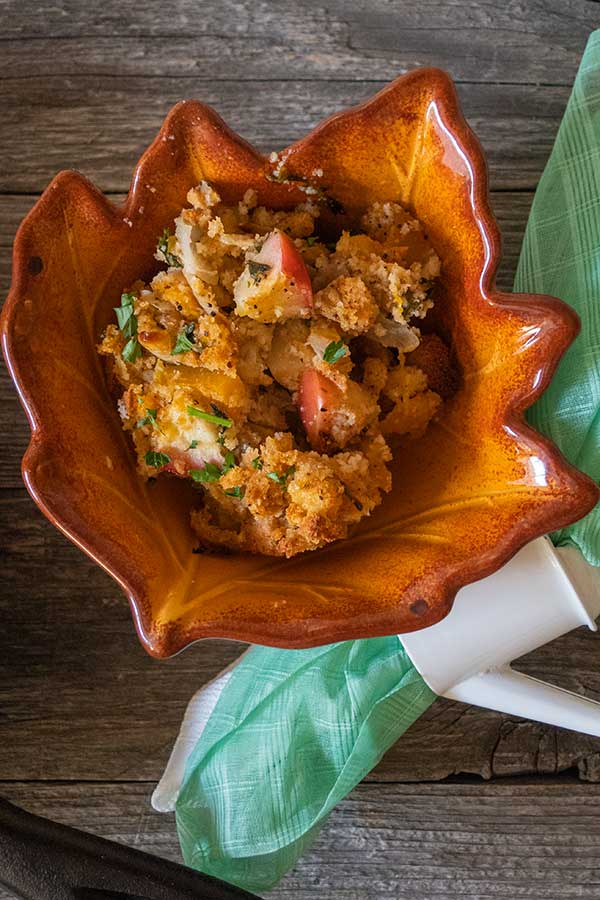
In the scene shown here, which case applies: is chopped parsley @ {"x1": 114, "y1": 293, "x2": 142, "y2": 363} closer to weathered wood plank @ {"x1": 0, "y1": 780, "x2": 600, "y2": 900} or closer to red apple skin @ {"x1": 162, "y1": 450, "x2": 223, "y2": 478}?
red apple skin @ {"x1": 162, "y1": 450, "x2": 223, "y2": 478}

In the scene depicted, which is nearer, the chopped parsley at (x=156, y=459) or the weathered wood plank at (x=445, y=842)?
the chopped parsley at (x=156, y=459)

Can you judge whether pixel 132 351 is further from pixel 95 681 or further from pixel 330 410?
pixel 95 681

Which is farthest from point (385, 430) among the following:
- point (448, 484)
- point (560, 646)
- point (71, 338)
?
point (560, 646)

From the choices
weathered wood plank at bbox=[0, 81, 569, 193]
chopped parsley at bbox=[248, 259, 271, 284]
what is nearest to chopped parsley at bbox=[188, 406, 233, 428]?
chopped parsley at bbox=[248, 259, 271, 284]

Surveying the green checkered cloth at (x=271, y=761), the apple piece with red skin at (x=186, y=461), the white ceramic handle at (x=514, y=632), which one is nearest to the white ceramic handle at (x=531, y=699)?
the white ceramic handle at (x=514, y=632)

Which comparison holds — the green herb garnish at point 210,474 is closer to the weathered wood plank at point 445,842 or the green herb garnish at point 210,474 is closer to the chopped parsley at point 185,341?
the chopped parsley at point 185,341
